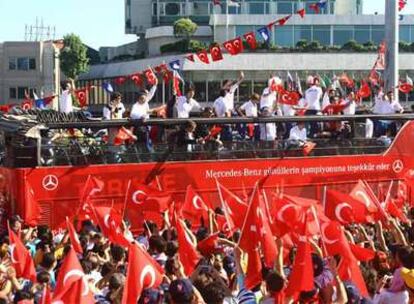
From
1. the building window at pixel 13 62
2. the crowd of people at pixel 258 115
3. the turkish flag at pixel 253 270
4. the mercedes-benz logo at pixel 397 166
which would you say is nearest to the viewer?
the turkish flag at pixel 253 270

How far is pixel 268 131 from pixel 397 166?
3.13 meters

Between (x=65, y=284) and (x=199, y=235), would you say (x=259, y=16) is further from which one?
(x=65, y=284)

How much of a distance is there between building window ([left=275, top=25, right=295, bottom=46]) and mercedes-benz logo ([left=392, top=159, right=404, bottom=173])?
4848 cm

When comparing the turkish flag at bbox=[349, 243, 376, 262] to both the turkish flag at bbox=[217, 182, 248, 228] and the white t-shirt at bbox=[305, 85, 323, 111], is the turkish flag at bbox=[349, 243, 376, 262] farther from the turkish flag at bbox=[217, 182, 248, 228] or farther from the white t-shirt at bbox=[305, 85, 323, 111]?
the white t-shirt at bbox=[305, 85, 323, 111]

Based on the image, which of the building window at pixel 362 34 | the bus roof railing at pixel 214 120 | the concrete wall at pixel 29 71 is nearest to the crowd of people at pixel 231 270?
the bus roof railing at pixel 214 120

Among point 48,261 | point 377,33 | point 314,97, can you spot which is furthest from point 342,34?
point 48,261

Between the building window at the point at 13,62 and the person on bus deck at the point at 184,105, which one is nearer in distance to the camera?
the person on bus deck at the point at 184,105

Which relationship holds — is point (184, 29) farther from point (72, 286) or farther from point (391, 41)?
point (72, 286)

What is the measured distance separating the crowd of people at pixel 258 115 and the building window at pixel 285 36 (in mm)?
46196

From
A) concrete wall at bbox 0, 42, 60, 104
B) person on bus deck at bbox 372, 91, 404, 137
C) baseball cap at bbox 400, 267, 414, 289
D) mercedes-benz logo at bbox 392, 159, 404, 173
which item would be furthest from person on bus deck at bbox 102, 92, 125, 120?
concrete wall at bbox 0, 42, 60, 104

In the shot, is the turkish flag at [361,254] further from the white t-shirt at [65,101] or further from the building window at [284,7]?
the building window at [284,7]

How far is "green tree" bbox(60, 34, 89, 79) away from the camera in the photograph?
77.6 metres

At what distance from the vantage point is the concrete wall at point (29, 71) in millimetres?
79625

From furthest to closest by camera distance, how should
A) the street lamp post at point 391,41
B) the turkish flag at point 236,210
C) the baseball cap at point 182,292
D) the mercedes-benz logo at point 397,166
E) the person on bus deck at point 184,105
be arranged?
the street lamp post at point 391,41 < the mercedes-benz logo at point 397,166 < the person on bus deck at point 184,105 < the turkish flag at point 236,210 < the baseball cap at point 182,292
